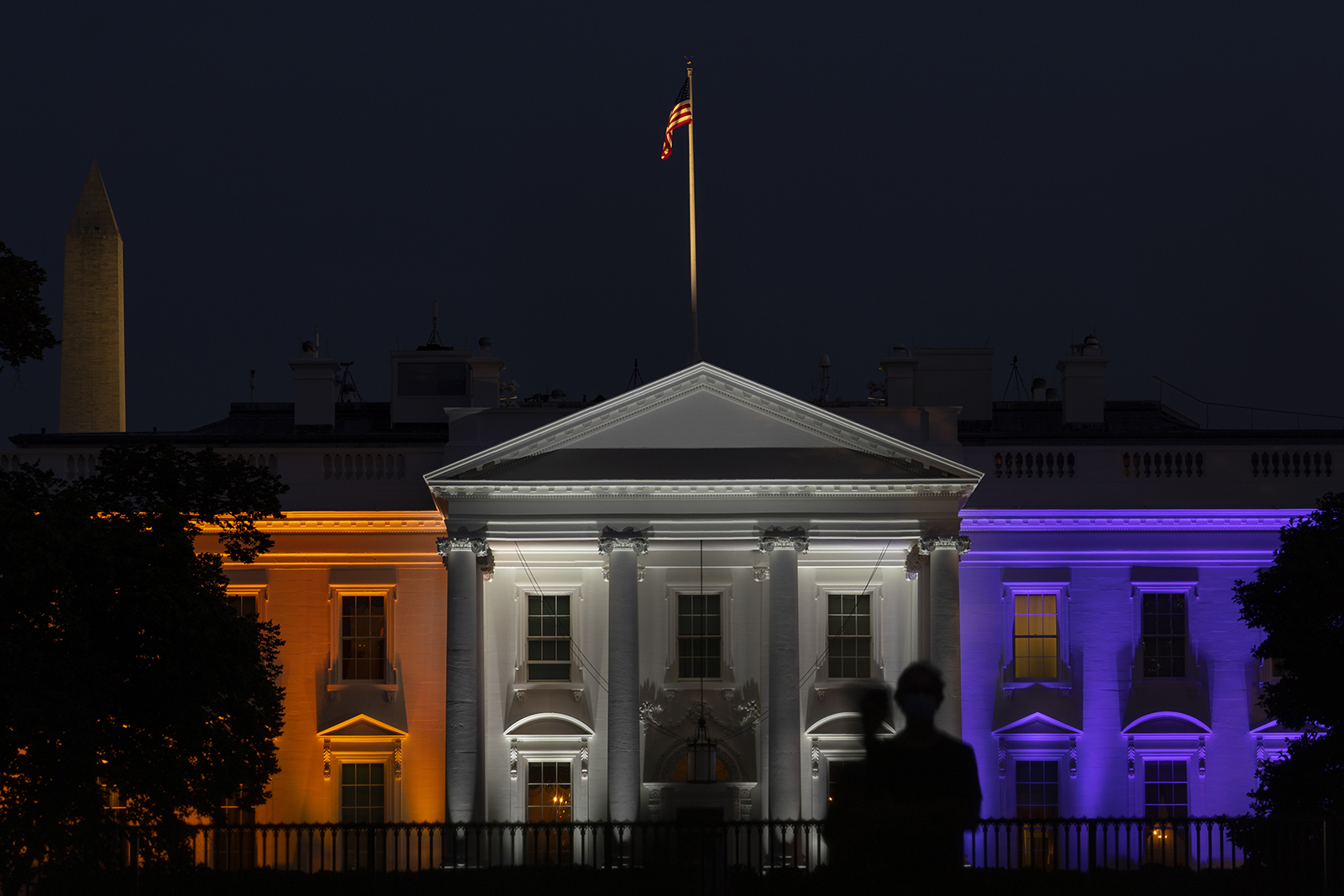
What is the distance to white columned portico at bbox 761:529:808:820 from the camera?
2950cm

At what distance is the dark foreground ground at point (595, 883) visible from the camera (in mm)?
20109

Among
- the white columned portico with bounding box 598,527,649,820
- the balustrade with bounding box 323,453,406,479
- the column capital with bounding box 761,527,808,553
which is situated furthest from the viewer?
the balustrade with bounding box 323,453,406,479

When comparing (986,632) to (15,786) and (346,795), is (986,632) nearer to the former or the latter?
(346,795)

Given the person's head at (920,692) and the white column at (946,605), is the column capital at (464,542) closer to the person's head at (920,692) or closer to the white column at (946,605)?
the white column at (946,605)

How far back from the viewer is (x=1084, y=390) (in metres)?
40.1

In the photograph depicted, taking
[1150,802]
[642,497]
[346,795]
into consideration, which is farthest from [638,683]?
[1150,802]

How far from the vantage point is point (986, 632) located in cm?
3284

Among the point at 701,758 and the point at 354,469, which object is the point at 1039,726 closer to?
the point at 701,758

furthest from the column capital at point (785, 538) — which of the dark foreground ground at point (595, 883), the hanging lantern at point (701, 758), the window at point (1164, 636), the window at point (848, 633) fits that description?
the dark foreground ground at point (595, 883)

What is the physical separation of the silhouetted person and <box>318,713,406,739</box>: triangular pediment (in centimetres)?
2548

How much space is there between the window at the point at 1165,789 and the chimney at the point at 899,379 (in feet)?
37.6

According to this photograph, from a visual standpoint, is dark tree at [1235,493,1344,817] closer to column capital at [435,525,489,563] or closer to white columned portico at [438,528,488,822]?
white columned portico at [438,528,488,822]

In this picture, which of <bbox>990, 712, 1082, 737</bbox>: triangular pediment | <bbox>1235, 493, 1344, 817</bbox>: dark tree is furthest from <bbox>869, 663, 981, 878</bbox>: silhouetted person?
<bbox>990, 712, 1082, 737</bbox>: triangular pediment

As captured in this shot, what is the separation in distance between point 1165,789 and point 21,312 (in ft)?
77.2
